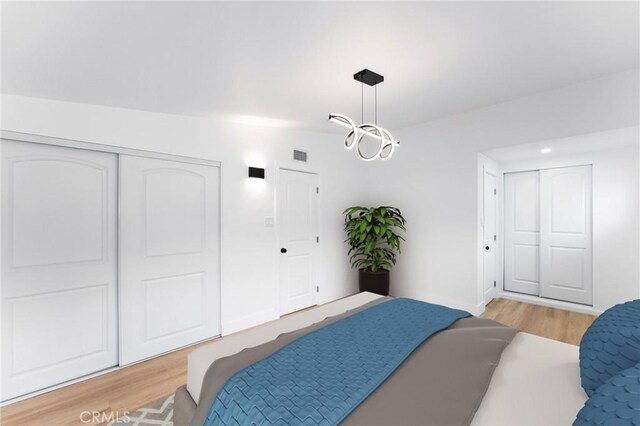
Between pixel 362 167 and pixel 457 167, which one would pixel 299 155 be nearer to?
pixel 362 167

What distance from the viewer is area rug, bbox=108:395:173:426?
5.99ft

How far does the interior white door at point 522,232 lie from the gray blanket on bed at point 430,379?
3151 millimetres

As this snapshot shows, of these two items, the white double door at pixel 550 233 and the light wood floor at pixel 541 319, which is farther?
the white double door at pixel 550 233

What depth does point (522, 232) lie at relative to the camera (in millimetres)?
4172

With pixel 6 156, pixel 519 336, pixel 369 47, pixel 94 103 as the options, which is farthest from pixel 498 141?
pixel 6 156

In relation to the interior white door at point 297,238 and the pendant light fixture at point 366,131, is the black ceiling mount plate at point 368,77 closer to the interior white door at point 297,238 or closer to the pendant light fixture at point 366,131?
the pendant light fixture at point 366,131

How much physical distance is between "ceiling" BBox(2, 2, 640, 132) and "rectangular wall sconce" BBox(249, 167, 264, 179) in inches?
30.2

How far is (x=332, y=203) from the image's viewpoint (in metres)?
4.20

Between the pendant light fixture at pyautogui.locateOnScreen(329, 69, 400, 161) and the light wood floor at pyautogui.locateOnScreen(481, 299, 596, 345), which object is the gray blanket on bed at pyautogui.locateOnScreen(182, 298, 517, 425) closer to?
the pendant light fixture at pyautogui.locateOnScreen(329, 69, 400, 161)

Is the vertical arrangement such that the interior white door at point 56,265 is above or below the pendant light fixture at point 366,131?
below

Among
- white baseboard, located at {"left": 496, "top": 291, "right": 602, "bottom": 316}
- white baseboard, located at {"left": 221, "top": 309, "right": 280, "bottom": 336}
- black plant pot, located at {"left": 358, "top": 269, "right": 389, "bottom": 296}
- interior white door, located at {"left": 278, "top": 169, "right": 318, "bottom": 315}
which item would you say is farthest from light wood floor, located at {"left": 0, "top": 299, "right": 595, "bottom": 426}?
black plant pot, located at {"left": 358, "top": 269, "right": 389, "bottom": 296}

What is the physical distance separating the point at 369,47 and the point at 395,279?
3205 mm

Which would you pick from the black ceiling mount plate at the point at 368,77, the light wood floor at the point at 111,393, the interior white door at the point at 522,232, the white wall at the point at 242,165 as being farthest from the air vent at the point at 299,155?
the interior white door at the point at 522,232

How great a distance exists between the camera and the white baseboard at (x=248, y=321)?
125 inches
